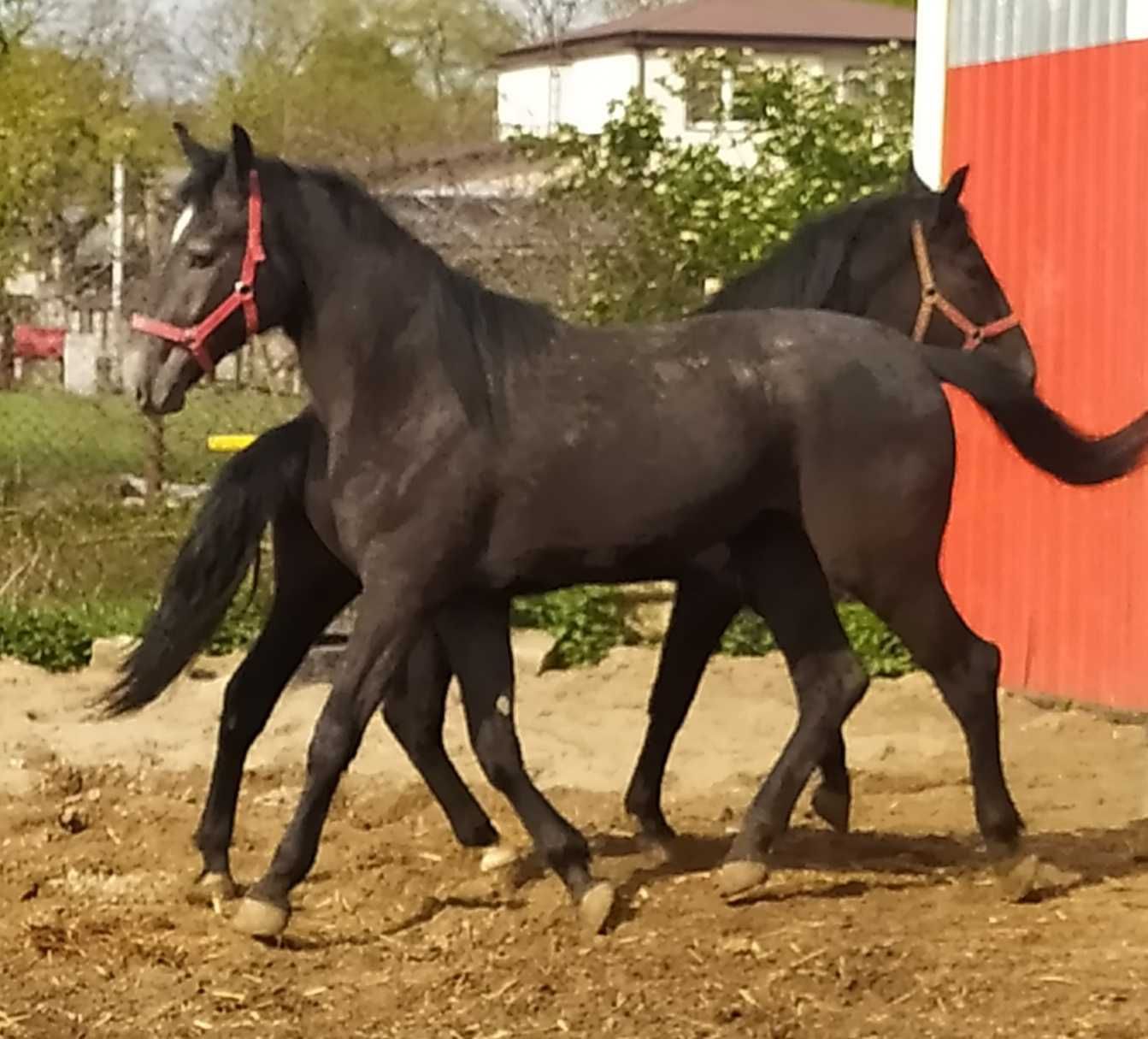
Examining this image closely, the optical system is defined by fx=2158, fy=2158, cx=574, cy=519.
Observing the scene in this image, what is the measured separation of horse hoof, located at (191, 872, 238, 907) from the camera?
245 inches

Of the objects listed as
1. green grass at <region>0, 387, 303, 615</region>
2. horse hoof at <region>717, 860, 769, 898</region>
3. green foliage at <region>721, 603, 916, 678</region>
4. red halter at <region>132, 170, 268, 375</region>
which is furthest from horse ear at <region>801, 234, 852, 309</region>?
green grass at <region>0, 387, 303, 615</region>

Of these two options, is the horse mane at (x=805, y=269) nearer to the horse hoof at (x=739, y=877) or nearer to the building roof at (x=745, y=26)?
the horse hoof at (x=739, y=877)

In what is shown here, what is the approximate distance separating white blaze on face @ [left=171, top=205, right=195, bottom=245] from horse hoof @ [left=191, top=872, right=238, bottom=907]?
1867 mm

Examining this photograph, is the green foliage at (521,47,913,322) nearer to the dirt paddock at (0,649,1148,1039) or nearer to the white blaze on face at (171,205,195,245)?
the dirt paddock at (0,649,1148,1039)

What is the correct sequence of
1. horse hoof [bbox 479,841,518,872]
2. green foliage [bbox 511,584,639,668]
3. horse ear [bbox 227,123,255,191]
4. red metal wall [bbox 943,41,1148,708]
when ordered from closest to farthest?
horse ear [bbox 227,123,255,191] → horse hoof [bbox 479,841,518,872] → red metal wall [bbox 943,41,1148,708] → green foliage [bbox 511,584,639,668]

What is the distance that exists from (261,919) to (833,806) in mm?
2268

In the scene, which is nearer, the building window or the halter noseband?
the halter noseband

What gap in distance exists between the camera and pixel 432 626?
6.24 meters

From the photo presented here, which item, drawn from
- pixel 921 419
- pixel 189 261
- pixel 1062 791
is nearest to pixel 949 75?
pixel 1062 791

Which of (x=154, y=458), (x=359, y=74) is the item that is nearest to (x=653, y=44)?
(x=359, y=74)

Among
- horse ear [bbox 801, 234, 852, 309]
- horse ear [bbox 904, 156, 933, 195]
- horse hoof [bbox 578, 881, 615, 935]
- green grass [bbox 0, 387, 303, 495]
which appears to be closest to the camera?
horse hoof [bbox 578, 881, 615, 935]

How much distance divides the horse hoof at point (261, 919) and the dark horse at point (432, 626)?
1.89 ft

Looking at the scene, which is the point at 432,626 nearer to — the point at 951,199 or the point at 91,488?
the point at 951,199

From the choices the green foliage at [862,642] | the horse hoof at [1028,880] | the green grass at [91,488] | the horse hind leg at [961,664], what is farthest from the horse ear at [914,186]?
the green grass at [91,488]
